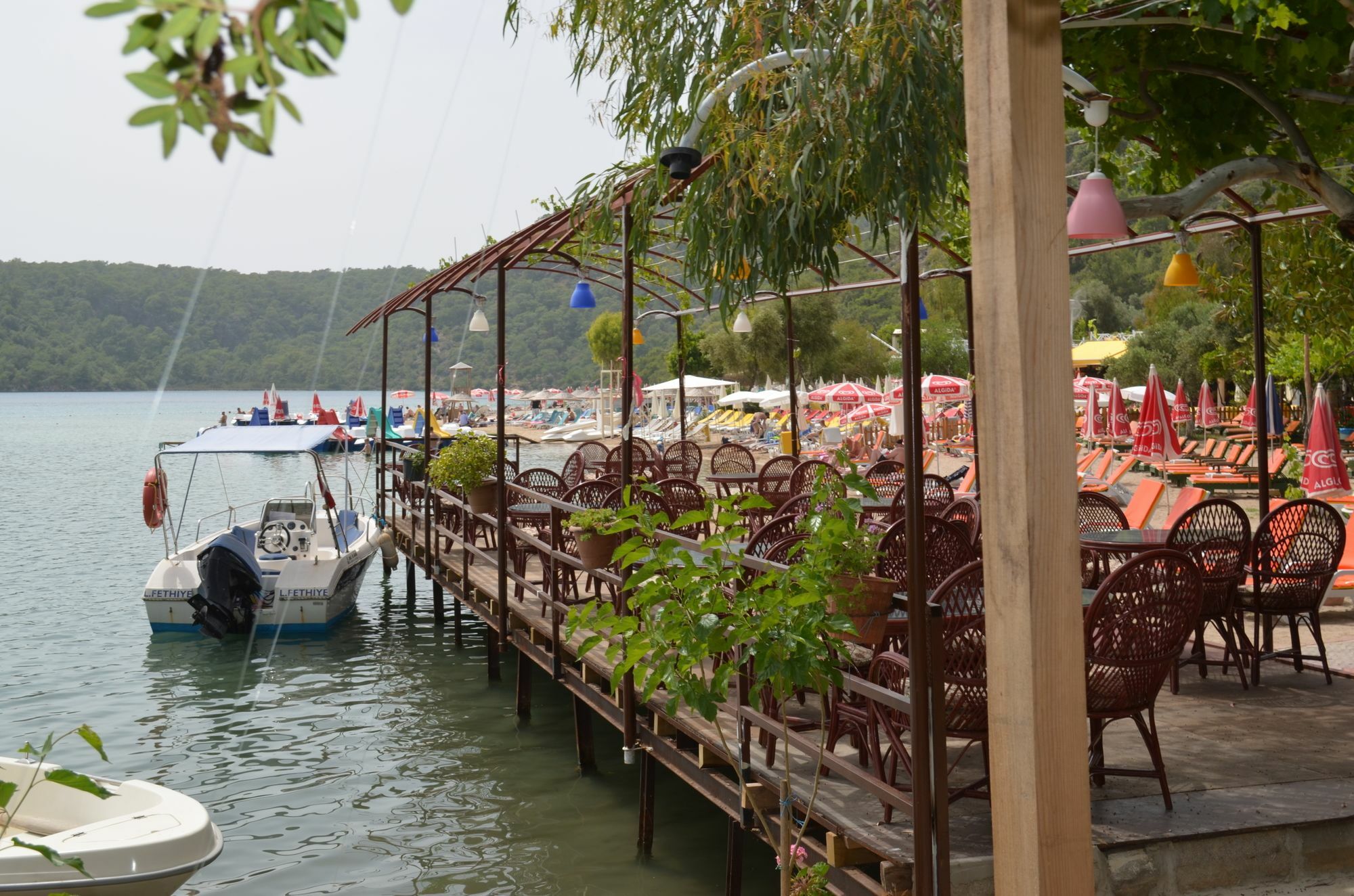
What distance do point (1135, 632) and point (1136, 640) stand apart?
0.03 metres

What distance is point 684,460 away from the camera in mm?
13617

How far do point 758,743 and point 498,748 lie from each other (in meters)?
5.05

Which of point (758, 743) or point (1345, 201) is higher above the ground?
point (1345, 201)

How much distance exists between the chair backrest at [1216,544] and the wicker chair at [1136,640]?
1.52 m

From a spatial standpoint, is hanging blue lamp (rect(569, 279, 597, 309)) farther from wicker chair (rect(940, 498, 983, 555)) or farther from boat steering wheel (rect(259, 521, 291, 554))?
boat steering wheel (rect(259, 521, 291, 554))

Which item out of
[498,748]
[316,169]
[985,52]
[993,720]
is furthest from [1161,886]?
[498,748]

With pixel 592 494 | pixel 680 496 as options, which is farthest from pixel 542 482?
pixel 680 496

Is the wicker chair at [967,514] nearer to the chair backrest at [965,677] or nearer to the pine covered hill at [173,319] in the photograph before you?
the chair backrest at [965,677]

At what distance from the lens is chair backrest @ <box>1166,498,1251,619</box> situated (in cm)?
625

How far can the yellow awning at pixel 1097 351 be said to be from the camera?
104 feet

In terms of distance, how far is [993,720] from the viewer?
280 cm

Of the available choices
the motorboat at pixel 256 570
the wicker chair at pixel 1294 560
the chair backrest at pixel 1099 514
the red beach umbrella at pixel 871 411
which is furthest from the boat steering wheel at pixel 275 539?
the red beach umbrella at pixel 871 411

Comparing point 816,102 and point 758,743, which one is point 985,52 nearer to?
point 816,102

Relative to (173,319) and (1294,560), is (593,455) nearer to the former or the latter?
(1294,560)
